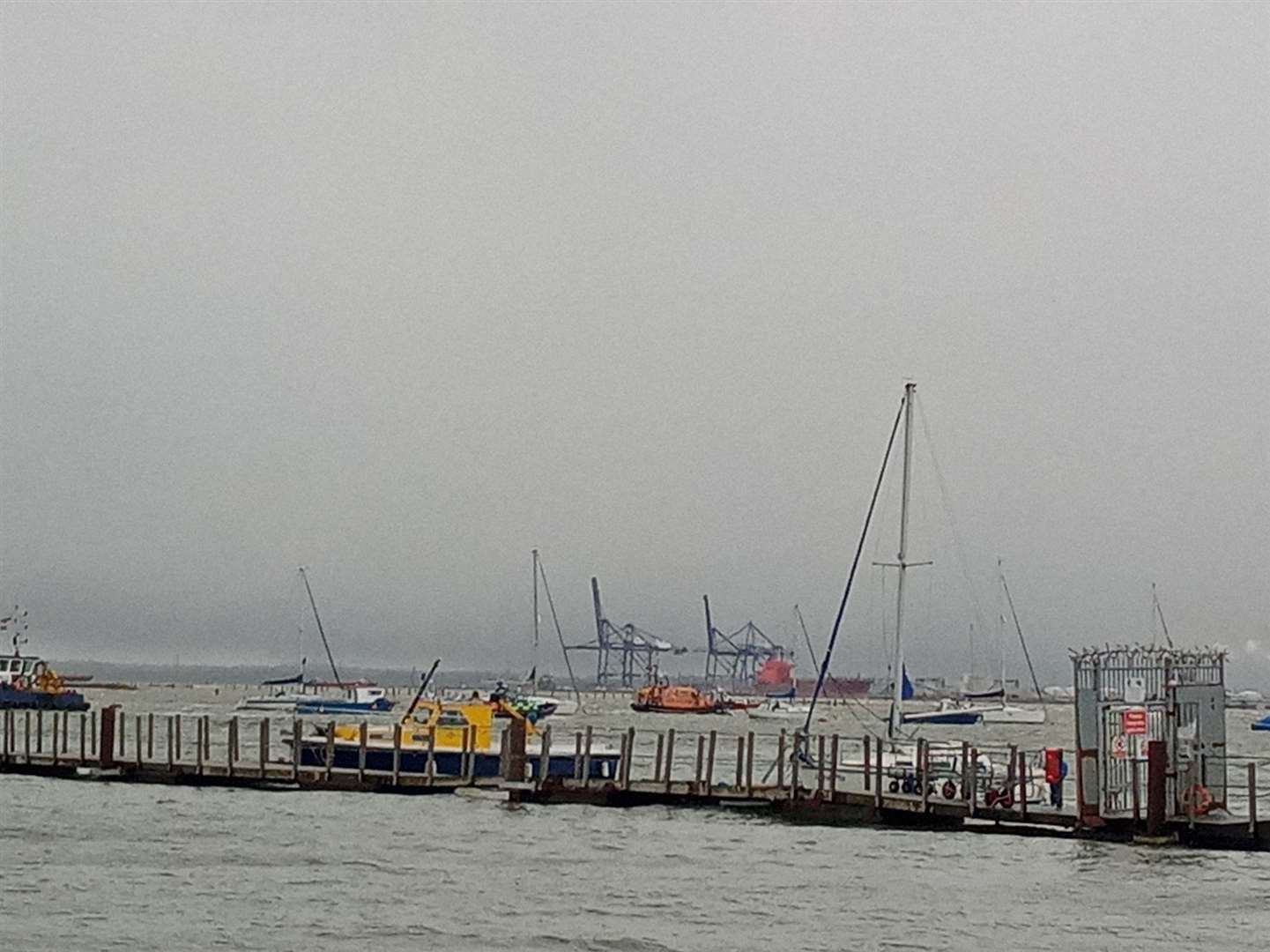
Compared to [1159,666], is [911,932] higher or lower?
lower

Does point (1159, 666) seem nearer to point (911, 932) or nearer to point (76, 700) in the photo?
point (911, 932)

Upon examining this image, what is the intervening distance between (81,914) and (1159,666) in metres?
A: 19.5

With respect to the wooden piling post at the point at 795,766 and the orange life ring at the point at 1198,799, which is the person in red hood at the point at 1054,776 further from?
the wooden piling post at the point at 795,766

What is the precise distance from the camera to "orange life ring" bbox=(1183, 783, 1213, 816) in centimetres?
3559

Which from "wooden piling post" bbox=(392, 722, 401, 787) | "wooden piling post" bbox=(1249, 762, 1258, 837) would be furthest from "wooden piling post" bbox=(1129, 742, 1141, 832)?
"wooden piling post" bbox=(392, 722, 401, 787)

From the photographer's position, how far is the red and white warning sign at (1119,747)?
36.3 metres

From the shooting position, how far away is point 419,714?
175 ft

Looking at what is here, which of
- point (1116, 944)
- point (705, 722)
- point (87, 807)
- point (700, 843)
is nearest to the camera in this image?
point (1116, 944)

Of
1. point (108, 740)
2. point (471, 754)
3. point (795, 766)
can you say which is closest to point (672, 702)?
point (108, 740)

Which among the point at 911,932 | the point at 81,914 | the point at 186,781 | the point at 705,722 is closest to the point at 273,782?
the point at 186,781

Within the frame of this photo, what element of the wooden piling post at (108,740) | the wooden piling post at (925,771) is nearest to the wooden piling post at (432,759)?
the wooden piling post at (108,740)

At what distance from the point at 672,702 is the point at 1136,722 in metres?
129

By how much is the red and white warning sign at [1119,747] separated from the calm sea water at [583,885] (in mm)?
1719

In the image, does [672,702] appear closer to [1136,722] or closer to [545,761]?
[545,761]
